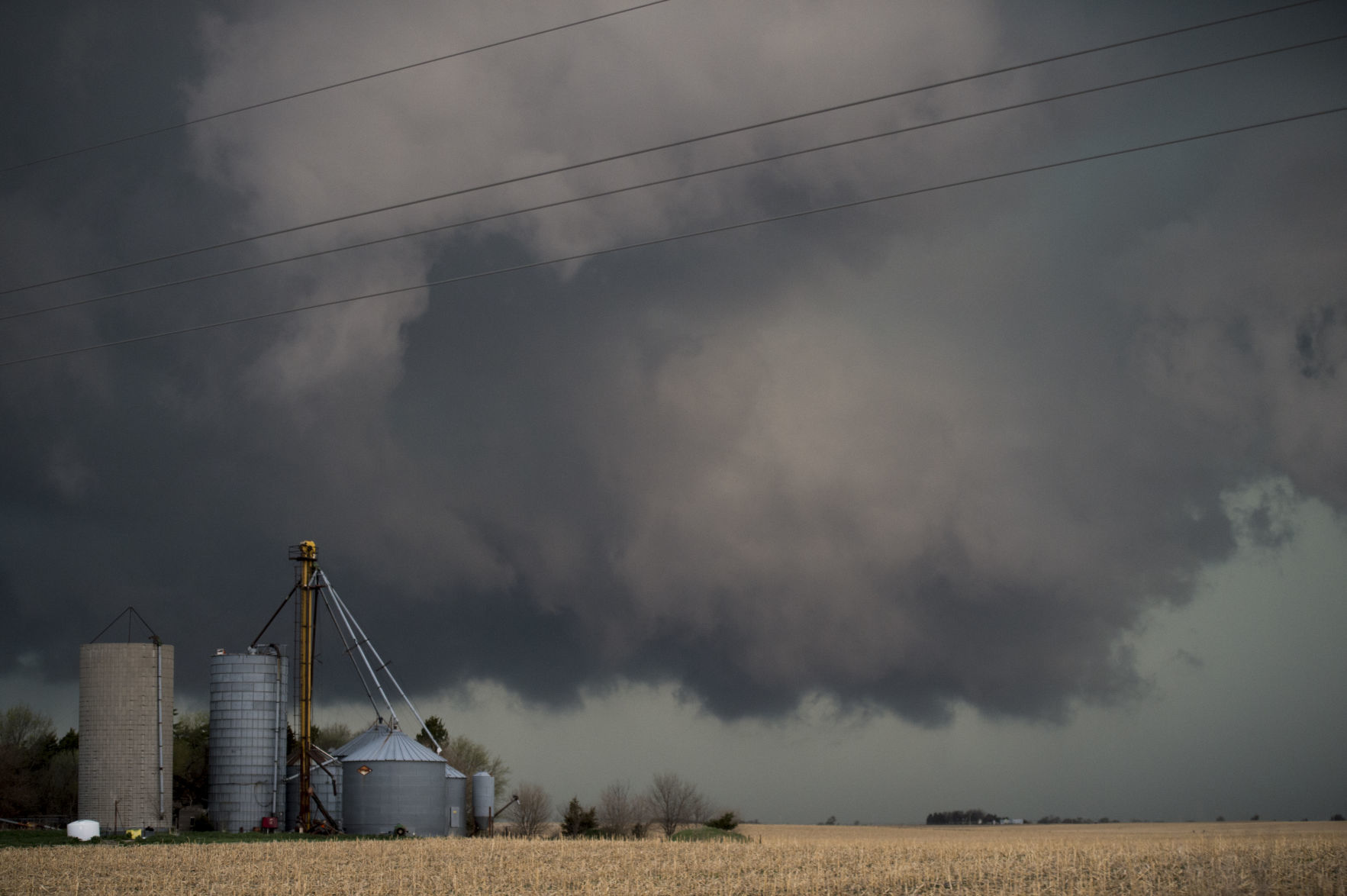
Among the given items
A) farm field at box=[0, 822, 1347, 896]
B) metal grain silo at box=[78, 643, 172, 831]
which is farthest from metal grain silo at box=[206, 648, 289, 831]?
farm field at box=[0, 822, 1347, 896]

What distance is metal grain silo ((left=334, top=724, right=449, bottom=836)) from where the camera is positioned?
68.4 metres

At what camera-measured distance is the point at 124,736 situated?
216ft

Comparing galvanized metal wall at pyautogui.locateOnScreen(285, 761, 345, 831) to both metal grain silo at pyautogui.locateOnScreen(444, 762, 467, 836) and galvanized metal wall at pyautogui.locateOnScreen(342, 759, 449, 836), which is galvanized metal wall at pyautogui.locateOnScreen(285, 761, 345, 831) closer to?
galvanized metal wall at pyautogui.locateOnScreen(342, 759, 449, 836)

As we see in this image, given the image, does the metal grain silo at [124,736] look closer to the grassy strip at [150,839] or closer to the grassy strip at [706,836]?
the grassy strip at [150,839]

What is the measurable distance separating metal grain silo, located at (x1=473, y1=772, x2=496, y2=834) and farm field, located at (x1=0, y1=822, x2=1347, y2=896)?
31737 mm

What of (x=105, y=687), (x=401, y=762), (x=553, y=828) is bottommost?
(x=553, y=828)

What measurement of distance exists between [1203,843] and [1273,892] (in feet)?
43.1

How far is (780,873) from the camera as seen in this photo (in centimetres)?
3703

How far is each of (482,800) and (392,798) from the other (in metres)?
15.1

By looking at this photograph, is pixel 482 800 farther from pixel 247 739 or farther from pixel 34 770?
pixel 34 770

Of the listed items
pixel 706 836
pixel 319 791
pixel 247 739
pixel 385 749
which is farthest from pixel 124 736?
pixel 706 836

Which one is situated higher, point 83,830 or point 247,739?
point 247,739

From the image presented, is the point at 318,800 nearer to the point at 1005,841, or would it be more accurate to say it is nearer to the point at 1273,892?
the point at 1005,841

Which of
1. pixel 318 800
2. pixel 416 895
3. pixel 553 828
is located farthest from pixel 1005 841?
pixel 553 828
